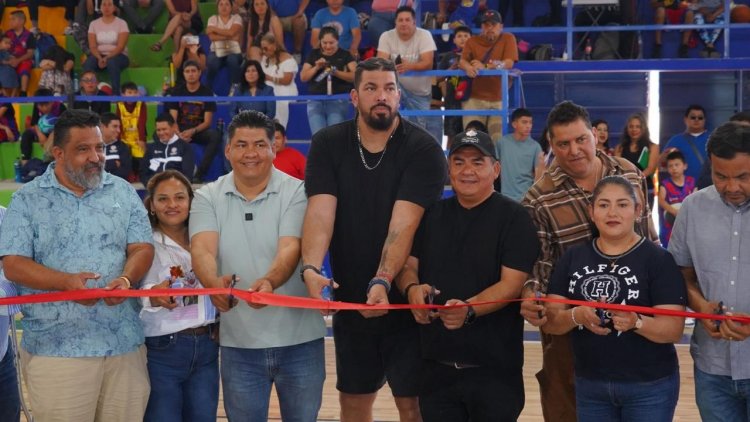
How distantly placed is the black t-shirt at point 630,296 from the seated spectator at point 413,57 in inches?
246

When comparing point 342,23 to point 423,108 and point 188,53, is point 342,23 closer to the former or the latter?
point 188,53

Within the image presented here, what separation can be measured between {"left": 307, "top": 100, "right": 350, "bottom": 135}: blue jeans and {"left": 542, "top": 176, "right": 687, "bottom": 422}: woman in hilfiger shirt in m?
6.79

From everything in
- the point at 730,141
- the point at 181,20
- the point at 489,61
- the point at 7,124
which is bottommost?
the point at 730,141

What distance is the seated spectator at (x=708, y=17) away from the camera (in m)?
13.3

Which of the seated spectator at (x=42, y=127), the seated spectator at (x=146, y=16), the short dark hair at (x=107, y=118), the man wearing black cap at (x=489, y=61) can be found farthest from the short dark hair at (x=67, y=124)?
the seated spectator at (x=146, y=16)

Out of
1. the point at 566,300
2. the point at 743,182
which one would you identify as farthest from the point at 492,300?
the point at 743,182

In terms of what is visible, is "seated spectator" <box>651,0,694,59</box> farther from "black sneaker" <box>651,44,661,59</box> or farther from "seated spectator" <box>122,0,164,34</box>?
"seated spectator" <box>122,0,164,34</box>

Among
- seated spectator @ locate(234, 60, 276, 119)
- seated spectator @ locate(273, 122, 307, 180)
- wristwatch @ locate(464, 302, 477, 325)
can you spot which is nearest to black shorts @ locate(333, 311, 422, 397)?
wristwatch @ locate(464, 302, 477, 325)

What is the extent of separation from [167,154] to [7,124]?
3.38 meters

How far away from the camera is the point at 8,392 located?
14.3 feet

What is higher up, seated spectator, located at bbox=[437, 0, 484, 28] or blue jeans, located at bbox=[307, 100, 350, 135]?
seated spectator, located at bbox=[437, 0, 484, 28]

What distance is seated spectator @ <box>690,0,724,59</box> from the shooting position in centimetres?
1329

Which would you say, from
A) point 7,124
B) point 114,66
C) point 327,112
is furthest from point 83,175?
point 114,66

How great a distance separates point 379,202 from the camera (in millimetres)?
4145
